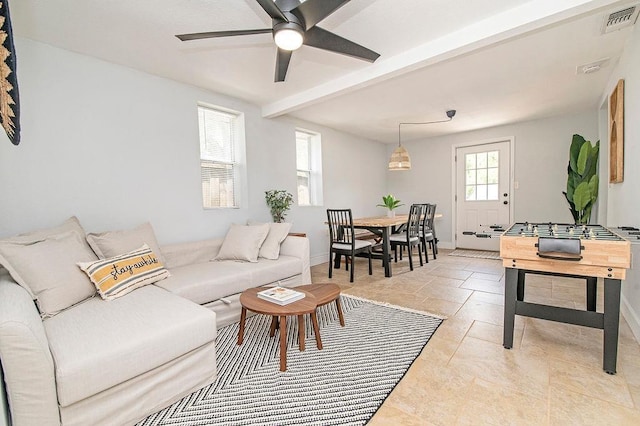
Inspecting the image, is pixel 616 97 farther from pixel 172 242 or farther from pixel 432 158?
pixel 172 242

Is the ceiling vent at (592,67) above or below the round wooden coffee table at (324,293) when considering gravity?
above

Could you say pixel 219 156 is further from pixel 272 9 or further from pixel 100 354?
pixel 100 354

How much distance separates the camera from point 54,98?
7.85ft

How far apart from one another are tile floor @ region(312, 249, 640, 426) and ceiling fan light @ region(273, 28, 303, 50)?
2.15m

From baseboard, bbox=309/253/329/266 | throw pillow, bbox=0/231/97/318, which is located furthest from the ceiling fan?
baseboard, bbox=309/253/329/266

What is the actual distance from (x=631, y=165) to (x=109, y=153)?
14.7 feet

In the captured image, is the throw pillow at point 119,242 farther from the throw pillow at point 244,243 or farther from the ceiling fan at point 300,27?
the ceiling fan at point 300,27

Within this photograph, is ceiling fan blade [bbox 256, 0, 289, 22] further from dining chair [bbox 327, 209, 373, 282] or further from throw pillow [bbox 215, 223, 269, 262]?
dining chair [bbox 327, 209, 373, 282]

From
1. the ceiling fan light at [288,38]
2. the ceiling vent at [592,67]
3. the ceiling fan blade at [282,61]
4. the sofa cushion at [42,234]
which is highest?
the ceiling vent at [592,67]

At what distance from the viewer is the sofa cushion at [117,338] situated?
48.8 inches

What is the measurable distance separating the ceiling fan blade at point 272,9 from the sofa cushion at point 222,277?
1.96m

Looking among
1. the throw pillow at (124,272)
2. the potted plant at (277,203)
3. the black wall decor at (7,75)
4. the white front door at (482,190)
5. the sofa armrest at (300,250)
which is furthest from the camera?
the white front door at (482,190)

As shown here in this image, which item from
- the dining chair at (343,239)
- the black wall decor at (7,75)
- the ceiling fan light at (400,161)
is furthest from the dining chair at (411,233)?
the black wall decor at (7,75)

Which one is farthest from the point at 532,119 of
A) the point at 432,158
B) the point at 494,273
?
the point at 494,273
